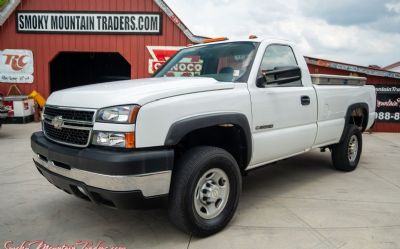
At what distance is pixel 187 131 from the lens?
300 cm

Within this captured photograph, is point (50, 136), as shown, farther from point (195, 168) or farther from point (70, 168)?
point (195, 168)

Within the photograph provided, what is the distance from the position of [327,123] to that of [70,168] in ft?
11.6

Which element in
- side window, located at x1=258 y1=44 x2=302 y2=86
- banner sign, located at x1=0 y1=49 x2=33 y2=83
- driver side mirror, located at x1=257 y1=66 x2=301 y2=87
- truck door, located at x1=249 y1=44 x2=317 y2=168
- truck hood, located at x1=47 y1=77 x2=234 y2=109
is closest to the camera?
truck hood, located at x1=47 y1=77 x2=234 y2=109

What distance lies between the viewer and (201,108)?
10.4ft

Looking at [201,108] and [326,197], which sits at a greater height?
[201,108]

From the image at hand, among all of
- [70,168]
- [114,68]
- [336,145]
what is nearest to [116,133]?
[70,168]

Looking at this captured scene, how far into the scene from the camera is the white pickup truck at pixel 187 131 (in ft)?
9.09

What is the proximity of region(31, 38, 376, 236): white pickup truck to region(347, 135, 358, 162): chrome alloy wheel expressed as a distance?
1553 mm

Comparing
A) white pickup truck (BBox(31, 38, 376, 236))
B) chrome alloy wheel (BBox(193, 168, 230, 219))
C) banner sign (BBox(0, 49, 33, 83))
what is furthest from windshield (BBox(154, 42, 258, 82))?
banner sign (BBox(0, 49, 33, 83))

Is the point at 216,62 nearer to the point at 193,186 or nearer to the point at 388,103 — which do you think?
the point at 193,186

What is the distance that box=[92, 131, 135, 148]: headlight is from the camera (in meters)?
2.73

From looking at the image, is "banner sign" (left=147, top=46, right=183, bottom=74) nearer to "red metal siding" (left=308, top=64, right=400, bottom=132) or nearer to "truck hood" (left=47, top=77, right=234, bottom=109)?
"red metal siding" (left=308, top=64, right=400, bottom=132)

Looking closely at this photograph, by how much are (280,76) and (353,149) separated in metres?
3.01

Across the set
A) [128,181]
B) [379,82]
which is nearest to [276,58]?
[128,181]
